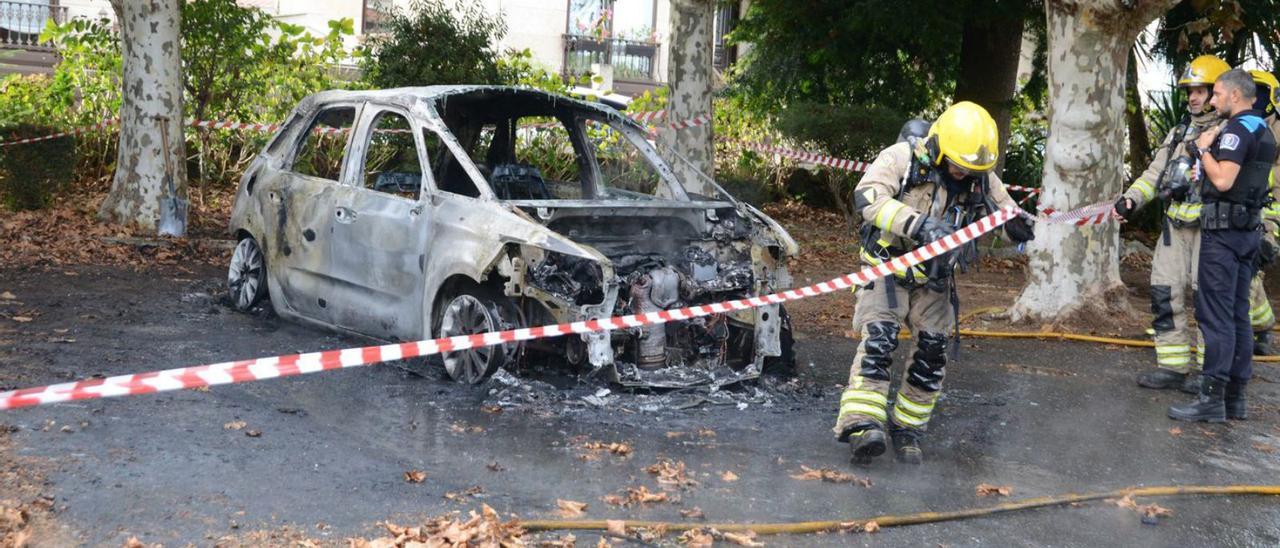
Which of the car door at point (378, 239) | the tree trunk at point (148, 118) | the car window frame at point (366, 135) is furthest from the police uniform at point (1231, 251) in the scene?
the tree trunk at point (148, 118)

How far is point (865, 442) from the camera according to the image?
6.07 m

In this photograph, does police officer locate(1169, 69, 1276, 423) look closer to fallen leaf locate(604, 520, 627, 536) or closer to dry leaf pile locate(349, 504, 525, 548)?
fallen leaf locate(604, 520, 627, 536)

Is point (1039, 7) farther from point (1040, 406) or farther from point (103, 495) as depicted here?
point (103, 495)

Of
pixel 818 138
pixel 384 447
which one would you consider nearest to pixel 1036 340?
pixel 384 447

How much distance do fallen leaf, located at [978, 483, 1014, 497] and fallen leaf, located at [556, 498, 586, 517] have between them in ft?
5.70

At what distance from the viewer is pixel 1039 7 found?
14.2m

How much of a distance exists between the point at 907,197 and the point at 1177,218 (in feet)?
7.58

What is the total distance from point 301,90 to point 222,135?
1186 mm

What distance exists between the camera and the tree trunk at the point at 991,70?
15306mm

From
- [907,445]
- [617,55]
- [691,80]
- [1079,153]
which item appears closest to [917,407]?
[907,445]

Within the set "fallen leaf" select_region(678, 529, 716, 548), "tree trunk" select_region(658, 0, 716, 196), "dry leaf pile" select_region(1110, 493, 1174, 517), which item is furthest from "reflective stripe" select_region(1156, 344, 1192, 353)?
"tree trunk" select_region(658, 0, 716, 196)

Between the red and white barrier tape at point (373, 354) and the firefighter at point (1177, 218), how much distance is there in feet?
5.71

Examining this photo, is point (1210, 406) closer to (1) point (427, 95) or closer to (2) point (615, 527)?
(2) point (615, 527)

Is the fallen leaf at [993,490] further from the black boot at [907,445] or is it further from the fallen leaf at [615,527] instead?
the fallen leaf at [615,527]
